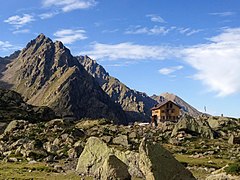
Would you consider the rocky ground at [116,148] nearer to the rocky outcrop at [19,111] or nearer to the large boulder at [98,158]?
the large boulder at [98,158]

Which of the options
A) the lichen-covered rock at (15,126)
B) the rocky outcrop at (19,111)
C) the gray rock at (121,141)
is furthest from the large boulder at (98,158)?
the rocky outcrop at (19,111)

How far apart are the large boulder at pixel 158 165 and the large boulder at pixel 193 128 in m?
73.1

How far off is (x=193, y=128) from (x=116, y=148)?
44.7m

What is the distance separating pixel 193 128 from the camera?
363 feet

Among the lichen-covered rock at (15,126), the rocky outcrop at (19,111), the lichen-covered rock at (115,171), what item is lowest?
the lichen-covered rock at (115,171)

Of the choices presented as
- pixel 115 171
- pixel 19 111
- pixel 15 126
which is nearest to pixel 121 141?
pixel 15 126

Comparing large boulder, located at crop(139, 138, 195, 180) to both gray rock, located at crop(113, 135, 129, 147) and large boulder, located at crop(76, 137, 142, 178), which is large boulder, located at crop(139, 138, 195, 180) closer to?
large boulder, located at crop(76, 137, 142, 178)

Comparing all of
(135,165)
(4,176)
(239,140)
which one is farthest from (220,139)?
(4,176)

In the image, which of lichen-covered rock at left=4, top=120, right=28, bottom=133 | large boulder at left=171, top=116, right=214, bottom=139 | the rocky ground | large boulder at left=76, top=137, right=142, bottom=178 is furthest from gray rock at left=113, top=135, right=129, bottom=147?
lichen-covered rock at left=4, top=120, right=28, bottom=133

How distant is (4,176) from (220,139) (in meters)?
71.4

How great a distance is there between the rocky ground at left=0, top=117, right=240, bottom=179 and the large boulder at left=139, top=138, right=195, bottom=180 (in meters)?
0.08

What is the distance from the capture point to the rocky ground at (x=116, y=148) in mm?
43488

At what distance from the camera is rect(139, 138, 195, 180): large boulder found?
30.5 metres

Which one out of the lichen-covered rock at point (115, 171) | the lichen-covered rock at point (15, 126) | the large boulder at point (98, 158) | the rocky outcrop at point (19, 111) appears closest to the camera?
the lichen-covered rock at point (115, 171)
